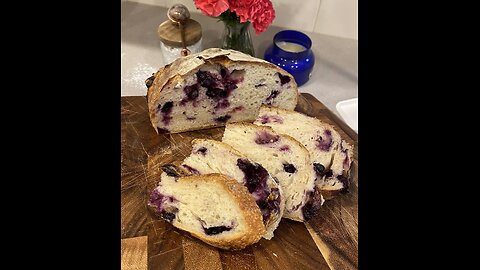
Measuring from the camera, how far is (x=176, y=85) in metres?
2.07

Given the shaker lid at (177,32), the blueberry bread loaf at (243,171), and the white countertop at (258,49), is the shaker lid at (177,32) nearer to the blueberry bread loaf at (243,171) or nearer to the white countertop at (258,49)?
the white countertop at (258,49)

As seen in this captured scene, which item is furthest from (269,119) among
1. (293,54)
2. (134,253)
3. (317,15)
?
(317,15)

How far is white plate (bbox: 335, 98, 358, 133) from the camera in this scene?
2637 mm

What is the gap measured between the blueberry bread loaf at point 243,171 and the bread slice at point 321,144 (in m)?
Answer: 0.28

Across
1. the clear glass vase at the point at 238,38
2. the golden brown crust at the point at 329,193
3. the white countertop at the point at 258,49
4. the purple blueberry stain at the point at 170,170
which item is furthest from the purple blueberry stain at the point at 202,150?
the white countertop at the point at 258,49

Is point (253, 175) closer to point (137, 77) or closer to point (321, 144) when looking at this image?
point (321, 144)

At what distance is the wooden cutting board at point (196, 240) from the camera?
163 centimetres

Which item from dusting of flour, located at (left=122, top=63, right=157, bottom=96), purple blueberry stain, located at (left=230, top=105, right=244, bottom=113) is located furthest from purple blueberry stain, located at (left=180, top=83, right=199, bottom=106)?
dusting of flour, located at (left=122, top=63, right=157, bottom=96)

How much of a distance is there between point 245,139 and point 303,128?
0.32m

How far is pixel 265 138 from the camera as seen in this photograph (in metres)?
1.99

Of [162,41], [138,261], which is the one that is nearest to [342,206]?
[138,261]

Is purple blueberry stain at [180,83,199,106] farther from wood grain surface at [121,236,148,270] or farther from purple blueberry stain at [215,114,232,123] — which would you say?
wood grain surface at [121,236,148,270]

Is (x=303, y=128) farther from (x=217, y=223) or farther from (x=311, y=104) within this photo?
(x=217, y=223)

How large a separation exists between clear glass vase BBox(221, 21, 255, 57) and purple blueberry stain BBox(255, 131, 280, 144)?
84cm
